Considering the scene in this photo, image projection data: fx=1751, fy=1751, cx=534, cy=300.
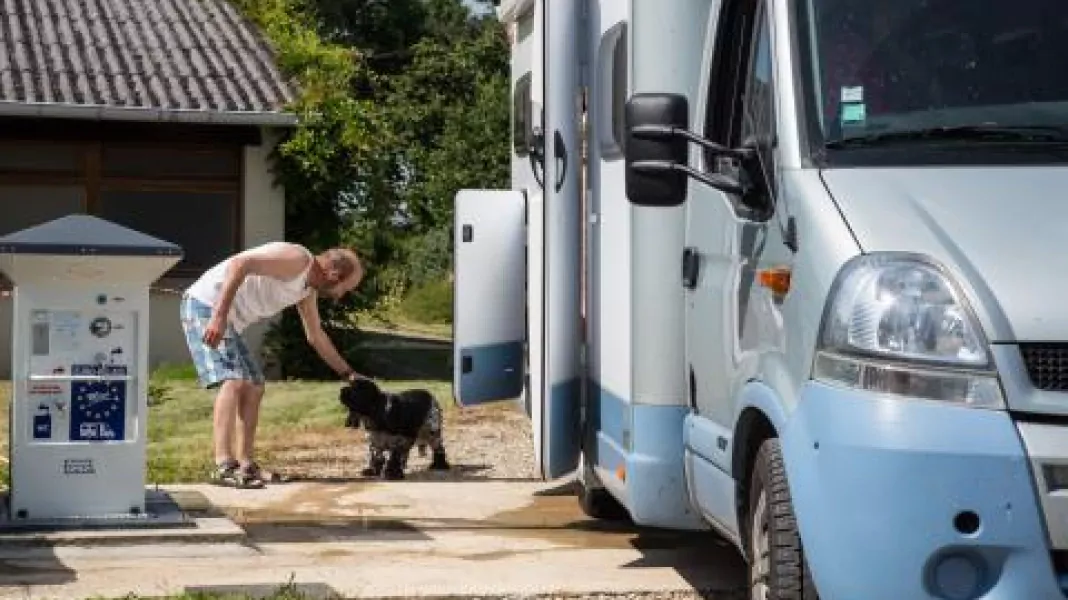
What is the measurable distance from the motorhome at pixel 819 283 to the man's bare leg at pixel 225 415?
2413 mm

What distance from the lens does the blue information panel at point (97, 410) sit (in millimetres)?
8062

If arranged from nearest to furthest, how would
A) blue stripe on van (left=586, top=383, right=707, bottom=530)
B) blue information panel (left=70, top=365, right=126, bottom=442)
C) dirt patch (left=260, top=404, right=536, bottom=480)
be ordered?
blue stripe on van (left=586, top=383, right=707, bottom=530) → blue information panel (left=70, top=365, right=126, bottom=442) → dirt patch (left=260, top=404, right=536, bottom=480)

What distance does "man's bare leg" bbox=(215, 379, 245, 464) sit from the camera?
31.7ft

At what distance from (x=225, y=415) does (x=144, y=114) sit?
27.0ft

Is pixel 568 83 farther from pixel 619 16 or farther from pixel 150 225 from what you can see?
pixel 150 225

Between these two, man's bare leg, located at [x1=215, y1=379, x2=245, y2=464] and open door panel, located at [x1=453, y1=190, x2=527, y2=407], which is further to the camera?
man's bare leg, located at [x1=215, y1=379, x2=245, y2=464]

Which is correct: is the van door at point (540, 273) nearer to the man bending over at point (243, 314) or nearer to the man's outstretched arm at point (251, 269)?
the man bending over at point (243, 314)

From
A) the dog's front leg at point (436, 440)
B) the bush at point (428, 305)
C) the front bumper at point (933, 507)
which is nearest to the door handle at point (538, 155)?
the dog's front leg at point (436, 440)

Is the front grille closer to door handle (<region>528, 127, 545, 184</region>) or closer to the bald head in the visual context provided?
door handle (<region>528, 127, 545, 184</region>)

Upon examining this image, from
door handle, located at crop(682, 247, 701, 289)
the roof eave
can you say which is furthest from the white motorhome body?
the roof eave

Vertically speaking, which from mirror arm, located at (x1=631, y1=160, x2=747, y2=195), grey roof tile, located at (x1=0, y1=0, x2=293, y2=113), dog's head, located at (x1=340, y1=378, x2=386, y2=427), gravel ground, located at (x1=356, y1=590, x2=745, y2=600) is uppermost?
grey roof tile, located at (x1=0, y1=0, x2=293, y2=113)

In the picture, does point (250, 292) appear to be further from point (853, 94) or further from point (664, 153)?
point (853, 94)

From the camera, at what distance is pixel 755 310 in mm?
5426

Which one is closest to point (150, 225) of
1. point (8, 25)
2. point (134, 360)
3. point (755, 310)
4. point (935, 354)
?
point (8, 25)
